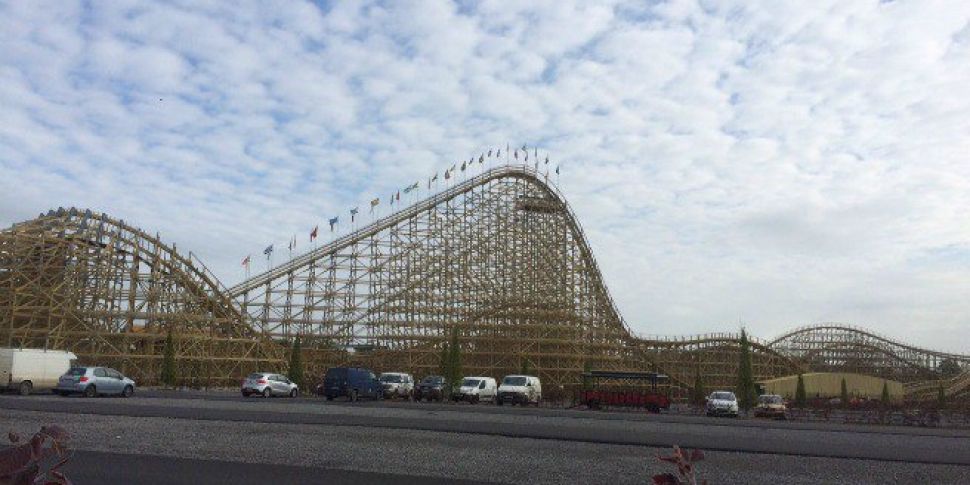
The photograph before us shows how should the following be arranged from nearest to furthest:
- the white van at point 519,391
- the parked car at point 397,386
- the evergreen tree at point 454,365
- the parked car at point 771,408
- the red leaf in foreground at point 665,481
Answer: the red leaf in foreground at point 665,481
the parked car at point 771,408
the white van at point 519,391
the parked car at point 397,386
the evergreen tree at point 454,365

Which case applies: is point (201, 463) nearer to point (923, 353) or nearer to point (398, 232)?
point (398, 232)

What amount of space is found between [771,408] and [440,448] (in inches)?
1048

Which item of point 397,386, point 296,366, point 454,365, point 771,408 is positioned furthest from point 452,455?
point 296,366

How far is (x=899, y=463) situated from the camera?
50.2 ft

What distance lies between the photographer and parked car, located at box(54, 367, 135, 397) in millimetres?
29984

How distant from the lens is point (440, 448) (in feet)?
48.4

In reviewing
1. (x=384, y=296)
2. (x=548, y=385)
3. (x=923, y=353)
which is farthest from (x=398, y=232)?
(x=923, y=353)

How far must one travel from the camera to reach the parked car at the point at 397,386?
128ft

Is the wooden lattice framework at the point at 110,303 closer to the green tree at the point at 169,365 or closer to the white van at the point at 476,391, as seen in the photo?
the green tree at the point at 169,365

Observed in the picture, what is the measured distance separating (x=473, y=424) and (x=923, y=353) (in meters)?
72.5

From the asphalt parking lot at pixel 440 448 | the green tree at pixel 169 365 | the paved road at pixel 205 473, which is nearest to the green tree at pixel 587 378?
the asphalt parking lot at pixel 440 448

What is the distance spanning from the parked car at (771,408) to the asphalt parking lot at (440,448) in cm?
1359

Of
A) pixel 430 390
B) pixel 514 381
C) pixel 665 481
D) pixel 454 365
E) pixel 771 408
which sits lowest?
pixel 771 408

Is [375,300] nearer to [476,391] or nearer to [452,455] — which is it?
[476,391]
